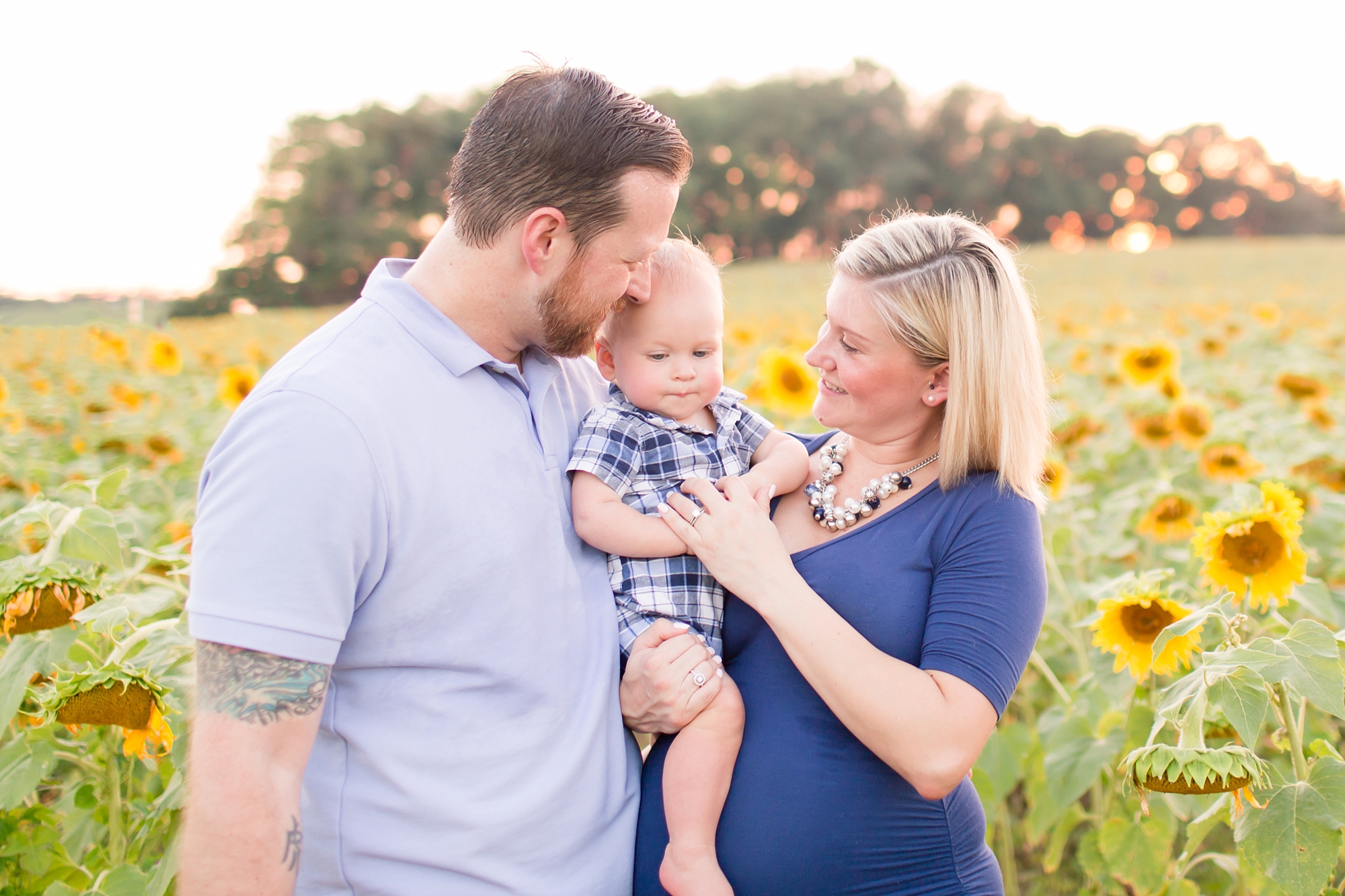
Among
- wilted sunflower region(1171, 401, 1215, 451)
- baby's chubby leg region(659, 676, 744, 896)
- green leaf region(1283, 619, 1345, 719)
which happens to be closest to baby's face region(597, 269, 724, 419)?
baby's chubby leg region(659, 676, 744, 896)

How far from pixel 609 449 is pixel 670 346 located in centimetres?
29

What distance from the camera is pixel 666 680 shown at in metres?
1.68

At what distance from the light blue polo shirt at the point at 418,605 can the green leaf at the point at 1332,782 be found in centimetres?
115

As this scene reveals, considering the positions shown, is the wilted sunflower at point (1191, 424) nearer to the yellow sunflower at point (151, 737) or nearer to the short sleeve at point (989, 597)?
the short sleeve at point (989, 597)

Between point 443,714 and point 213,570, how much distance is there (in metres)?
0.43

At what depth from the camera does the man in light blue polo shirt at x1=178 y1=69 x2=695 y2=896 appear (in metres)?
1.25

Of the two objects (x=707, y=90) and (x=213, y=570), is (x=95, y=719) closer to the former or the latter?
(x=213, y=570)

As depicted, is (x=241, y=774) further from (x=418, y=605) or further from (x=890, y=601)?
(x=890, y=601)

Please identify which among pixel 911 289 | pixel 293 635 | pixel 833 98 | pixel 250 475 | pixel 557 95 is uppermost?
pixel 833 98

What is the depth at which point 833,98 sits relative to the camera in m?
52.3

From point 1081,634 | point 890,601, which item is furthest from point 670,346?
point 1081,634

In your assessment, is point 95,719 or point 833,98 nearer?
point 95,719

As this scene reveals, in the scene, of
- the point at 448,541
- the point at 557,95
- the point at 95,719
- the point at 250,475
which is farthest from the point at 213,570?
the point at 557,95

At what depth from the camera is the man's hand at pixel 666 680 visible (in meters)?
1.69
